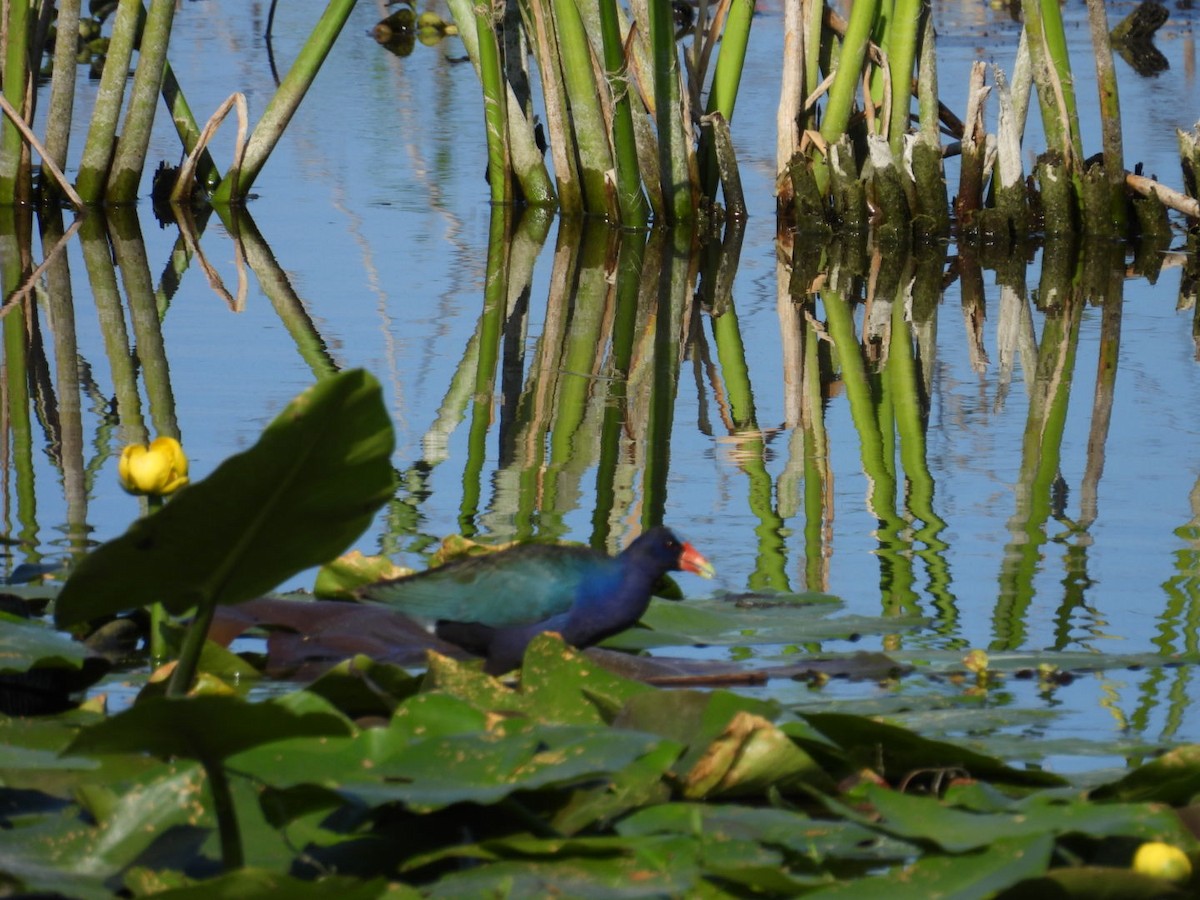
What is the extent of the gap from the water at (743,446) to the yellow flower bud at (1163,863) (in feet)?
3.25

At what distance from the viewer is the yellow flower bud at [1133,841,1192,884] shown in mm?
2430

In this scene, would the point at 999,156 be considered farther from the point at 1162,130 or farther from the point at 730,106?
the point at 1162,130

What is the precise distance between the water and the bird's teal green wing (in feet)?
1.56

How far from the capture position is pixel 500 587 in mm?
3715

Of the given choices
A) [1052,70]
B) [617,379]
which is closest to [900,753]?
[617,379]

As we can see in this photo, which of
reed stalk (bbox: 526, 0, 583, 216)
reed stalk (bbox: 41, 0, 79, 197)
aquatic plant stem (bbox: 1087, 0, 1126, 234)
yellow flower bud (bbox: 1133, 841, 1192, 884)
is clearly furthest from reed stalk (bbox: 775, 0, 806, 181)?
yellow flower bud (bbox: 1133, 841, 1192, 884)

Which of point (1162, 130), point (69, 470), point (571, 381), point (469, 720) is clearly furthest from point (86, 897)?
point (1162, 130)

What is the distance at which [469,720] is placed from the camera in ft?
9.30

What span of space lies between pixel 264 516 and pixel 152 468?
973 millimetres

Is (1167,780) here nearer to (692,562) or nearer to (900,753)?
(900,753)

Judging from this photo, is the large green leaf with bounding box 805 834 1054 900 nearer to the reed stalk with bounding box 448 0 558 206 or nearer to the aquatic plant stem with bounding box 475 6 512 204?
the aquatic plant stem with bounding box 475 6 512 204

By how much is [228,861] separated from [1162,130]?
46.7ft

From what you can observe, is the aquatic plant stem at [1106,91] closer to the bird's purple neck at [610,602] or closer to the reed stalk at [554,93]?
the reed stalk at [554,93]

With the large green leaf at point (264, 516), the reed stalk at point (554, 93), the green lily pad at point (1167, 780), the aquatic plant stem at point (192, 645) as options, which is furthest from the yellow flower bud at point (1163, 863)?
the reed stalk at point (554, 93)
